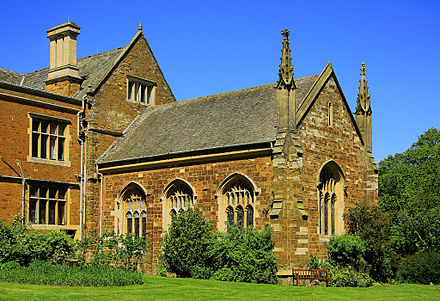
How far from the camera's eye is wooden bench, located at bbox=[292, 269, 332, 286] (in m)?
23.7

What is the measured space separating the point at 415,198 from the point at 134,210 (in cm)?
1678

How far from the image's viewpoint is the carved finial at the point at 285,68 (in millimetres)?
25469

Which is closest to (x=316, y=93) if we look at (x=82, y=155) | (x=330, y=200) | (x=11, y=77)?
(x=330, y=200)

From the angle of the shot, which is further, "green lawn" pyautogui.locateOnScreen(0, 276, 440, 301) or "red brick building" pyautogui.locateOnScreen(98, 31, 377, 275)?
"red brick building" pyautogui.locateOnScreen(98, 31, 377, 275)

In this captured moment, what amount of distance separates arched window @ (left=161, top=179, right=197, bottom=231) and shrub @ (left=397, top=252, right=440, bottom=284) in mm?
10484

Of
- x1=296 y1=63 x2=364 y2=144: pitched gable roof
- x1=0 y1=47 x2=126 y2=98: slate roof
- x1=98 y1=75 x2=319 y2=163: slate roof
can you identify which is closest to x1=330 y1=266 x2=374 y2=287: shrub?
x1=98 y1=75 x2=319 y2=163: slate roof

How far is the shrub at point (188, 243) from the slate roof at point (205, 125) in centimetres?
330

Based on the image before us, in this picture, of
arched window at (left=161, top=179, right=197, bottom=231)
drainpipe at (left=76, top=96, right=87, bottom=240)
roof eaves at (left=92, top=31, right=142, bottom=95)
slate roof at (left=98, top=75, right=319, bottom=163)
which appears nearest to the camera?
slate roof at (left=98, top=75, right=319, bottom=163)

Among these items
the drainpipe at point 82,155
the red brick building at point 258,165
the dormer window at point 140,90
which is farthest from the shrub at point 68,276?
the dormer window at point 140,90

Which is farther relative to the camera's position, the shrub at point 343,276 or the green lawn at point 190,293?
the shrub at point 343,276

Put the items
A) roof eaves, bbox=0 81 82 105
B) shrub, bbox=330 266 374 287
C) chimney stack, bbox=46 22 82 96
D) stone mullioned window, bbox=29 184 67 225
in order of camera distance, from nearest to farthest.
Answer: shrub, bbox=330 266 374 287
roof eaves, bbox=0 81 82 105
stone mullioned window, bbox=29 184 67 225
chimney stack, bbox=46 22 82 96

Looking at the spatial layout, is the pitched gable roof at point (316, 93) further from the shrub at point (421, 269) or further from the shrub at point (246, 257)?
the shrub at point (421, 269)

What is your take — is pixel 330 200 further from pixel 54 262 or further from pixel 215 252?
pixel 54 262

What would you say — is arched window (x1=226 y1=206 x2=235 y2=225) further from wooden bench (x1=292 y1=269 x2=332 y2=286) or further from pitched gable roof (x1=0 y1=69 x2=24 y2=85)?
pitched gable roof (x1=0 y1=69 x2=24 y2=85)
